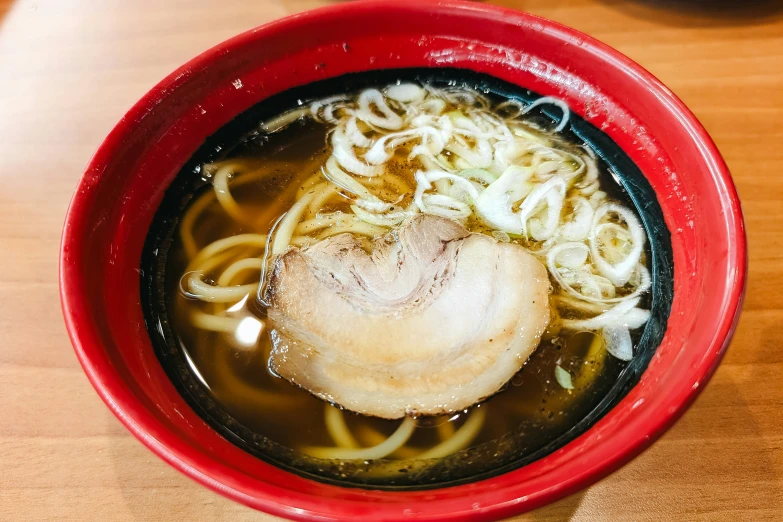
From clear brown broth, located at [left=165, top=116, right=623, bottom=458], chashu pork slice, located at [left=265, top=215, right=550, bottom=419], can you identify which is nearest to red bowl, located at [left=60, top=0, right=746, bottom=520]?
clear brown broth, located at [left=165, top=116, right=623, bottom=458]

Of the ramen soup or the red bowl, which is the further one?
the ramen soup

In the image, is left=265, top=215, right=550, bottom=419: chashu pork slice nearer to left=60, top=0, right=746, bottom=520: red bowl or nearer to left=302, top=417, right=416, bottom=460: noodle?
left=302, top=417, right=416, bottom=460: noodle

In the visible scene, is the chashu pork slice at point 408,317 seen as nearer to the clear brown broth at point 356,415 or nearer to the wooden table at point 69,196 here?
the clear brown broth at point 356,415

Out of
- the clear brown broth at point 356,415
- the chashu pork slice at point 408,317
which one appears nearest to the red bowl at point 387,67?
the clear brown broth at point 356,415

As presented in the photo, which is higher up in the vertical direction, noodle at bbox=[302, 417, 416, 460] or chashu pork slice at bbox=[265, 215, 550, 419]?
chashu pork slice at bbox=[265, 215, 550, 419]

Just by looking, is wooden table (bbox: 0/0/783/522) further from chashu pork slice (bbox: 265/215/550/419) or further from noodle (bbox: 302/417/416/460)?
chashu pork slice (bbox: 265/215/550/419)

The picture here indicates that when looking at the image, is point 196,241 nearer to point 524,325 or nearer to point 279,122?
point 279,122

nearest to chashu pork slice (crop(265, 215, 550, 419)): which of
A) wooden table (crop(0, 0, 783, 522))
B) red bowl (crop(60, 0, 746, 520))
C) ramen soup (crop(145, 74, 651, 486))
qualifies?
ramen soup (crop(145, 74, 651, 486))

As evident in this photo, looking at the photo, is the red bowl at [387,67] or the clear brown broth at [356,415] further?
the clear brown broth at [356,415]
